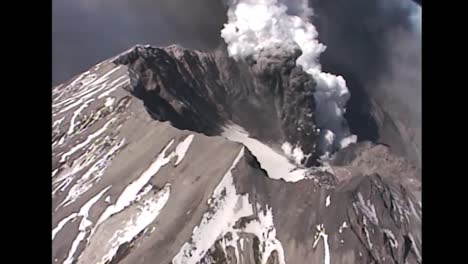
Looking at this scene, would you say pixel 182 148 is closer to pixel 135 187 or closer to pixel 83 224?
pixel 135 187

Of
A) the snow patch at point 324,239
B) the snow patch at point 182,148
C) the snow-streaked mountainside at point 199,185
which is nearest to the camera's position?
the snow patch at point 324,239

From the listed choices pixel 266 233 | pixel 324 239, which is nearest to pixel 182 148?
pixel 266 233

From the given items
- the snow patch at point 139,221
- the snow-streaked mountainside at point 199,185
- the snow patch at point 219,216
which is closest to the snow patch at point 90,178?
the snow-streaked mountainside at point 199,185

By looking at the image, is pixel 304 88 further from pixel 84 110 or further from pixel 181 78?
pixel 84 110

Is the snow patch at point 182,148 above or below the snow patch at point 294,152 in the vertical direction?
below

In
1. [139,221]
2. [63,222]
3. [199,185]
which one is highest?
[199,185]

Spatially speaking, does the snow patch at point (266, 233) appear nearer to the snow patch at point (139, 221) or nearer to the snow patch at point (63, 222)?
the snow patch at point (139, 221)

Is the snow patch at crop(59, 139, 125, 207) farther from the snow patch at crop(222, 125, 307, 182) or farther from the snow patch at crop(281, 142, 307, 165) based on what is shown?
the snow patch at crop(281, 142, 307, 165)
